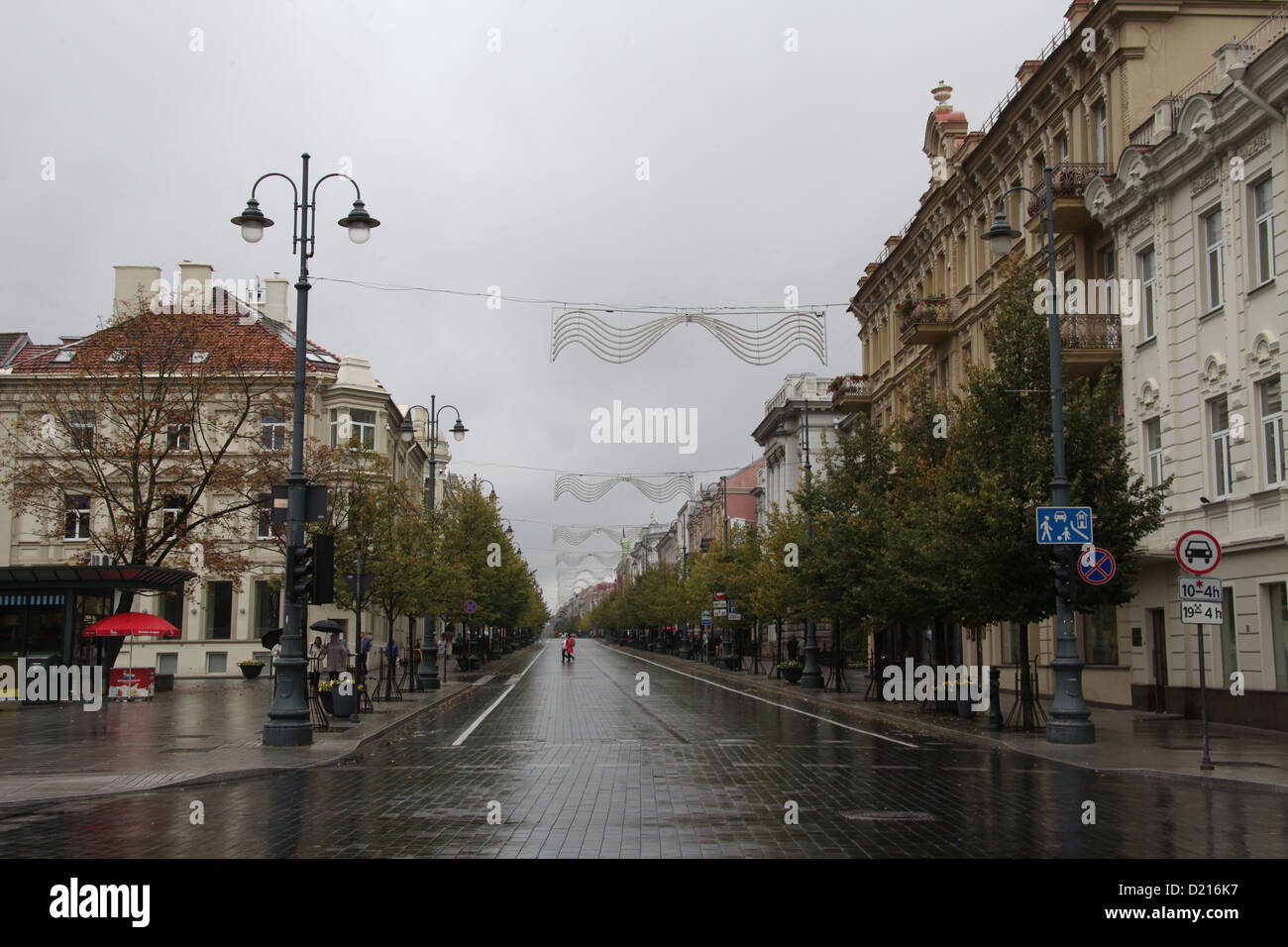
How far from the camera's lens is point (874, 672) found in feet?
110

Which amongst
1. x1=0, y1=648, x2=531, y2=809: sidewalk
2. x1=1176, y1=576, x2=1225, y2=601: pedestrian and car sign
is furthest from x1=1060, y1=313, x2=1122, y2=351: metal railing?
x1=0, y1=648, x2=531, y2=809: sidewalk

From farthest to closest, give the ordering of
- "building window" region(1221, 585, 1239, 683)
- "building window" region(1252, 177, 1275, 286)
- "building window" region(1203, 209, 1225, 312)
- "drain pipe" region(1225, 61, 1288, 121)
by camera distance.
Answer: "building window" region(1203, 209, 1225, 312), "building window" region(1221, 585, 1239, 683), "building window" region(1252, 177, 1275, 286), "drain pipe" region(1225, 61, 1288, 121)

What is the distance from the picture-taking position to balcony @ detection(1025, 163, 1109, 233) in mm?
28234

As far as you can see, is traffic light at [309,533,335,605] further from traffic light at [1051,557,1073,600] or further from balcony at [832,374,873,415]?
balcony at [832,374,873,415]

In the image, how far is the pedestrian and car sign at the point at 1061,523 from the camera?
1941 centimetres

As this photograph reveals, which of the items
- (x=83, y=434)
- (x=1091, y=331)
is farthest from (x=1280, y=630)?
(x=83, y=434)

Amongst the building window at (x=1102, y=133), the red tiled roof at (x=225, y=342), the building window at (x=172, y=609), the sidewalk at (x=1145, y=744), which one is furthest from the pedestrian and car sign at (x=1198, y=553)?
the building window at (x=172, y=609)

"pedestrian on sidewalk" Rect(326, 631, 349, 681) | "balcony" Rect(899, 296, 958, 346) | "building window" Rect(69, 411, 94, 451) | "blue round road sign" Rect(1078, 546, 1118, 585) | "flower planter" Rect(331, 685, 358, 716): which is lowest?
"flower planter" Rect(331, 685, 358, 716)

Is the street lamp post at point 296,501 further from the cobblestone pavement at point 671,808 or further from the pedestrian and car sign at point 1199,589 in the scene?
the pedestrian and car sign at point 1199,589

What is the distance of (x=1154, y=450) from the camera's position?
87.5 ft

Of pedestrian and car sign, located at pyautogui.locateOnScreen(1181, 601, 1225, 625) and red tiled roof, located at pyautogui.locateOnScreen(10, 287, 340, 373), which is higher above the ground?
red tiled roof, located at pyautogui.locateOnScreen(10, 287, 340, 373)

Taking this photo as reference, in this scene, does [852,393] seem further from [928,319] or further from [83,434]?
[83,434]

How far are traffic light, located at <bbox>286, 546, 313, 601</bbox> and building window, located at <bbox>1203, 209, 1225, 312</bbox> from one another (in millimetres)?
18661
